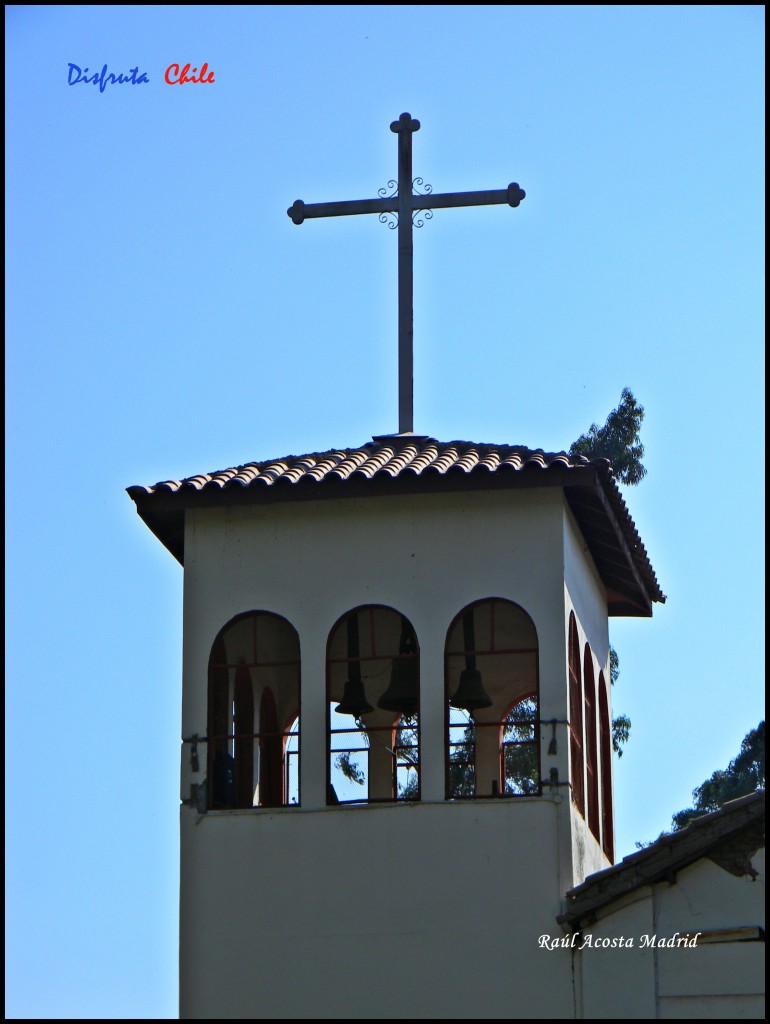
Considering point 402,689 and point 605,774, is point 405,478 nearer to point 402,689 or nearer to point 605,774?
point 402,689

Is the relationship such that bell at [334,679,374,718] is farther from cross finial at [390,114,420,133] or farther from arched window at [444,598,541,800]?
cross finial at [390,114,420,133]

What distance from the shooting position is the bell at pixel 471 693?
50.2 feet

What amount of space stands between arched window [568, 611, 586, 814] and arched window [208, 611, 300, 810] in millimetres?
1958

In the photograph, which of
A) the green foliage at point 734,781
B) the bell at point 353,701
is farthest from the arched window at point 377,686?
the green foliage at point 734,781

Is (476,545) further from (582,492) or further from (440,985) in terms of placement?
(440,985)

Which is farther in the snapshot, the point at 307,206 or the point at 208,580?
the point at 307,206

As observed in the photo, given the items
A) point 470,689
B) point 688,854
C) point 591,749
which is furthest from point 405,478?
point 688,854

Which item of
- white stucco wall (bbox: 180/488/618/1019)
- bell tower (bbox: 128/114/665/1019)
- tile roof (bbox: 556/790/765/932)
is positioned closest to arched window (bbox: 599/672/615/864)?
bell tower (bbox: 128/114/665/1019)

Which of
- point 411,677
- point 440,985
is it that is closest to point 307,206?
point 411,677

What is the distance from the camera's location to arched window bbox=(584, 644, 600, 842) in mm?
15766

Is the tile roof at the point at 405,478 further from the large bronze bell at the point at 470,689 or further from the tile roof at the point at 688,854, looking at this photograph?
the tile roof at the point at 688,854

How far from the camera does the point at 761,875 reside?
43.6 ft

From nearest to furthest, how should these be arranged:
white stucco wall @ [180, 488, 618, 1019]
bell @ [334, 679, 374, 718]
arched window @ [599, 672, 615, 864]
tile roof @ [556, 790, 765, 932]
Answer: tile roof @ [556, 790, 765, 932]
white stucco wall @ [180, 488, 618, 1019]
bell @ [334, 679, 374, 718]
arched window @ [599, 672, 615, 864]

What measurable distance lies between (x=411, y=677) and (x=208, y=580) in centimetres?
177
